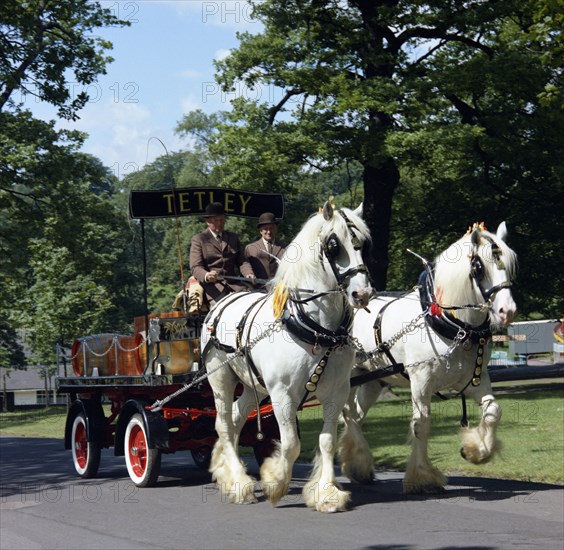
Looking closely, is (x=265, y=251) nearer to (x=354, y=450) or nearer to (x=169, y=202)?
(x=169, y=202)

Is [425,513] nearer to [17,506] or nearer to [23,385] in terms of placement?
[17,506]

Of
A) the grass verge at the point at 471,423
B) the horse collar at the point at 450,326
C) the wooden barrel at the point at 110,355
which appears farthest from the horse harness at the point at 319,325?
the wooden barrel at the point at 110,355

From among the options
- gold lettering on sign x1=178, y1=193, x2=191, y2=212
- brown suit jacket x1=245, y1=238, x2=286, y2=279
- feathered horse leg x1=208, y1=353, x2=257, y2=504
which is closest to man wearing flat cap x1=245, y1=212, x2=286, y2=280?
brown suit jacket x1=245, y1=238, x2=286, y2=279

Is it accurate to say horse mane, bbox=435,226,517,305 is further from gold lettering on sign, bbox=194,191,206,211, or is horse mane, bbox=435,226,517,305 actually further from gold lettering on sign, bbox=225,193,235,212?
gold lettering on sign, bbox=194,191,206,211

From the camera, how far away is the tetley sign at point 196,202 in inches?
424

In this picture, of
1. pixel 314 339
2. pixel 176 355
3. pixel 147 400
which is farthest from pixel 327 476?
pixel 147 400

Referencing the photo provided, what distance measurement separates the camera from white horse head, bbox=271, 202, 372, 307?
8297 mm

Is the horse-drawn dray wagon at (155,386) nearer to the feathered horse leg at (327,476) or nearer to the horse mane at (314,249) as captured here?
the feathered horse leg at (327,476)

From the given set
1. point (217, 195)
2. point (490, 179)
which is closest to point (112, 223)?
point (490, 179)

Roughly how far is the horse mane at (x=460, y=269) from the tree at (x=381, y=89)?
12.5m

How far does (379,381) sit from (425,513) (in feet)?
7.69

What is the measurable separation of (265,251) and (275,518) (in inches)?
130

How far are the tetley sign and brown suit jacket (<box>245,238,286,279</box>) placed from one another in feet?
1.82

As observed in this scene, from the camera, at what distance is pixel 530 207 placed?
26109 mm
